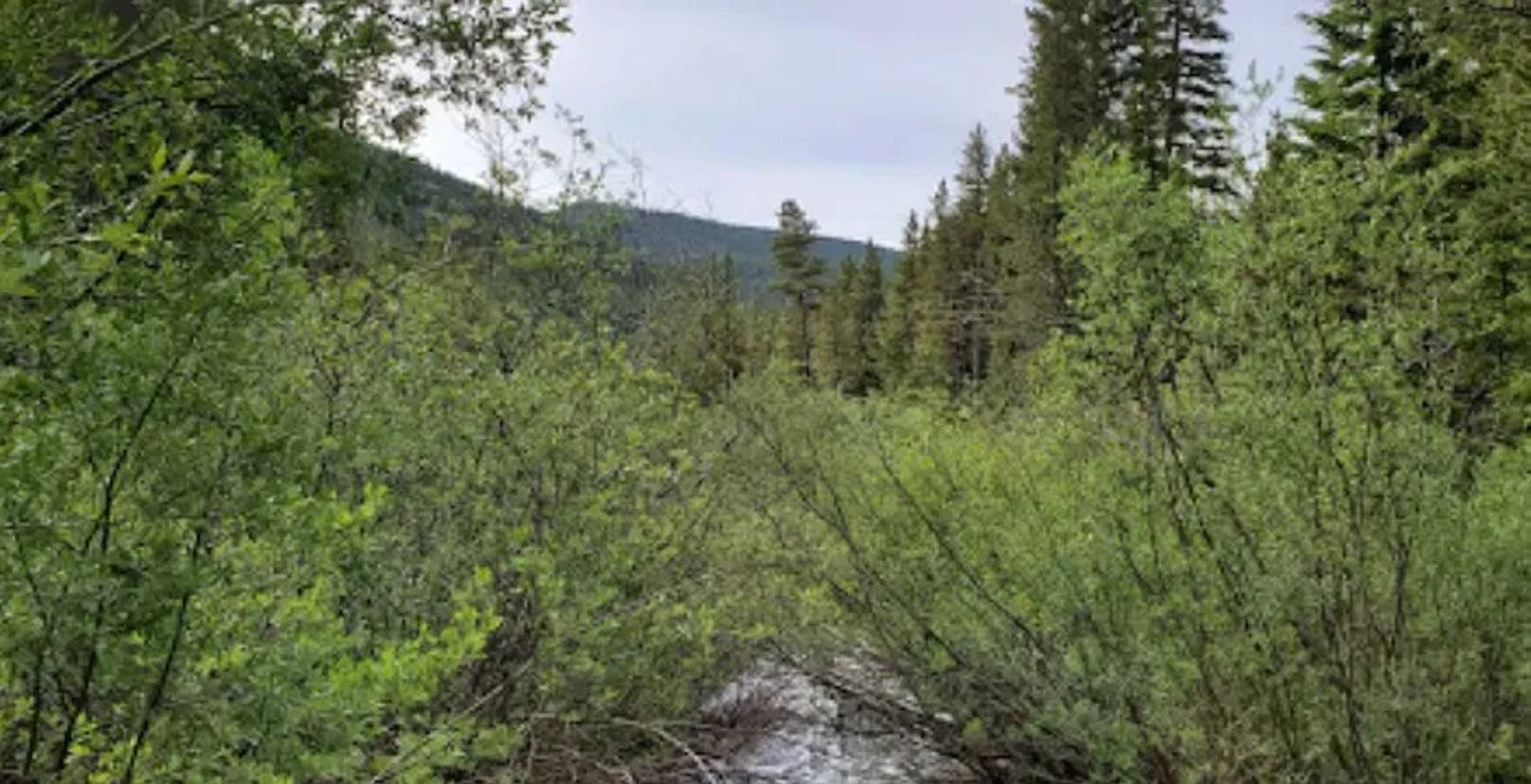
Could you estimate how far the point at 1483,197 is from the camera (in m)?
13.8

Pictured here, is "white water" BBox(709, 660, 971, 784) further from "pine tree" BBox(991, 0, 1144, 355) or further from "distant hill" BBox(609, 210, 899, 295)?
"pine tree" BBox(991, 0, 1144, 355)

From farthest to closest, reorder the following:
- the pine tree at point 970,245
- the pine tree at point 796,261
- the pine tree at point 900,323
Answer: the pine tree at point 796,261
the pine tree at point 900,323
the pine tree at point 970,245

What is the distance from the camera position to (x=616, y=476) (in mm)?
6625

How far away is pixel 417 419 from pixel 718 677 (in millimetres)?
3389

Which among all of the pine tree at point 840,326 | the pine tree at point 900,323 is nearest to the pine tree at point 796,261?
the pine tree at point 840,326

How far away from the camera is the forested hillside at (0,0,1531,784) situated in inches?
101

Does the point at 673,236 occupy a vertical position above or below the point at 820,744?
above

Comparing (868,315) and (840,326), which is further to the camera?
(868,315)

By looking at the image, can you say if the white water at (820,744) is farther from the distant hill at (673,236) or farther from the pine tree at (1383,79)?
the pine tree at (1383,79)

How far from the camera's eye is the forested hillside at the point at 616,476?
101 inches

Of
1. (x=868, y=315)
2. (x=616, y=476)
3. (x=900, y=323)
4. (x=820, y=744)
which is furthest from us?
(x=868, y=315)

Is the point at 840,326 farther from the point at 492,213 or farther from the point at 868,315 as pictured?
the point at 492,213

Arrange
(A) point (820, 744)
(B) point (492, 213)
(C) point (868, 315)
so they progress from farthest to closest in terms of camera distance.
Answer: (C) point (868, 315)
(B) point (492, 213)
(A) point (820, 744)

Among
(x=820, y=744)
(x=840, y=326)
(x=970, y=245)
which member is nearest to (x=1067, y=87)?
(x=970, y=245)
